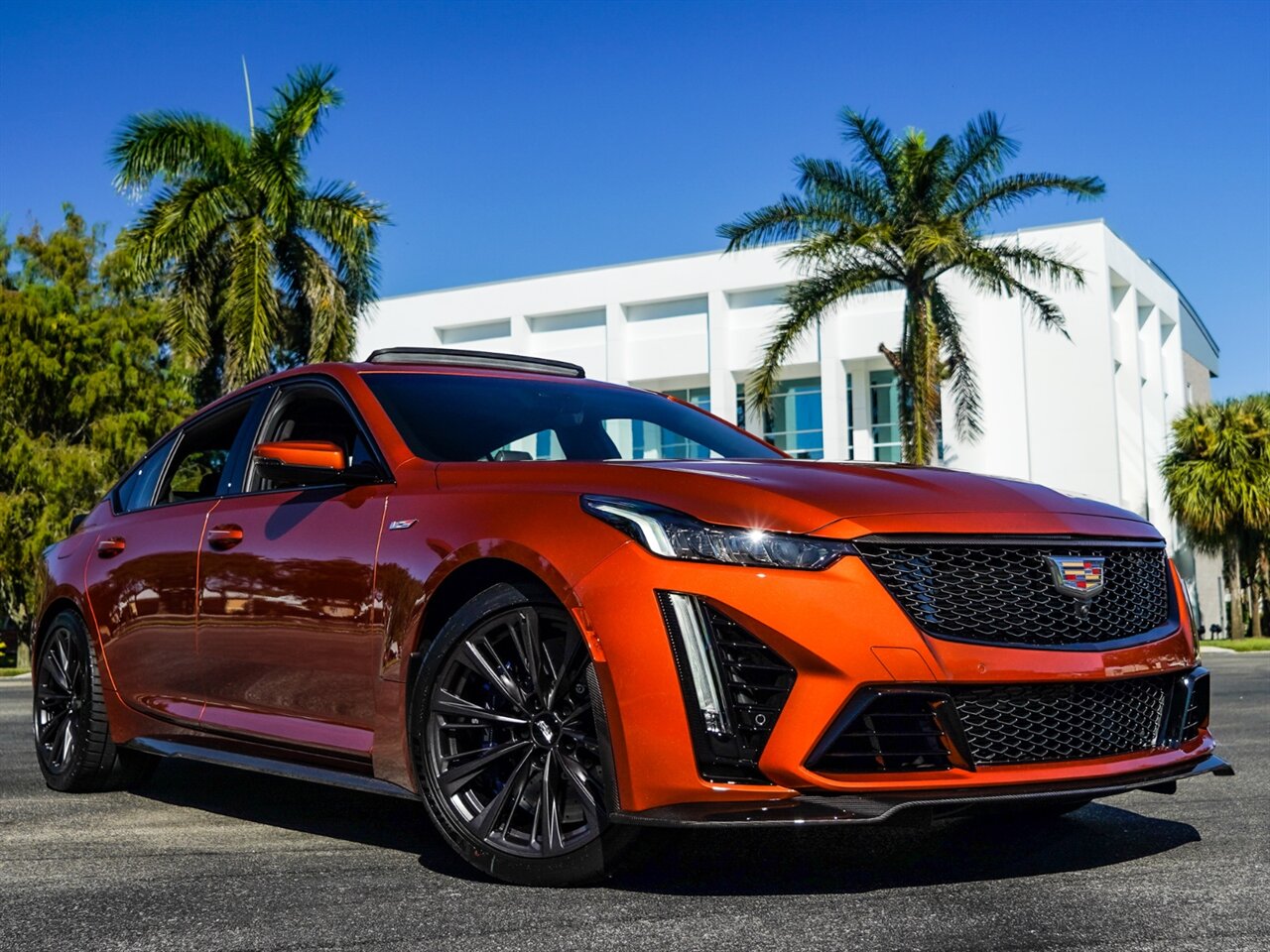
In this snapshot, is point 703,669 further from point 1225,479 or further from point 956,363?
point 1225,479

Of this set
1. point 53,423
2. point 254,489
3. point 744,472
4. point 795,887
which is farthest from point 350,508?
point 53,423

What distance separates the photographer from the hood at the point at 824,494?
12.0 feet

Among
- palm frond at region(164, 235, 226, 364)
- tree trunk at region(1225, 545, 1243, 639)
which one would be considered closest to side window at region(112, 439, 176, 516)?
palm frond at region(164, 235, 226, 364)

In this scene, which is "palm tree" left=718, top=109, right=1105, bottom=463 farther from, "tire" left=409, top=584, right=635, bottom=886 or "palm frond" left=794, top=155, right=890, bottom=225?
"tire" left=409, top=584, right=635, bottom=886

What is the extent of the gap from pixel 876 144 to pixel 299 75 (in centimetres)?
1099

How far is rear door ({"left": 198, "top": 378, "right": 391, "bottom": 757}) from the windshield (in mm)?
196

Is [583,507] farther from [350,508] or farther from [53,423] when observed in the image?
[53,423]

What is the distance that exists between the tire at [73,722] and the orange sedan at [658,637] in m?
1.10

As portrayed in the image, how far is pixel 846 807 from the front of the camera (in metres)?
3.42

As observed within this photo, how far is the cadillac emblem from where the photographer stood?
379 centimetres

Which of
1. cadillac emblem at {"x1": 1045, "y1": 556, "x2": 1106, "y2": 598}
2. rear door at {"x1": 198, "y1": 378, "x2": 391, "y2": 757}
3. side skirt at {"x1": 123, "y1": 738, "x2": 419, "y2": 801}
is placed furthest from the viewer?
rear door at {"x1": 198, "y1": 378, "x2": 391, "y2": 757}

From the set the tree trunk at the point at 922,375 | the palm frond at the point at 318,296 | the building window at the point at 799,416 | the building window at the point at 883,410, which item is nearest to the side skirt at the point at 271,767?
the palm frond at the point at 318,296

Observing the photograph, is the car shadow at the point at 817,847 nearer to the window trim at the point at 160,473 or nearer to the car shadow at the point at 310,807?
the car shadow at the point at 310,807

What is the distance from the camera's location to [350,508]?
457 cm
